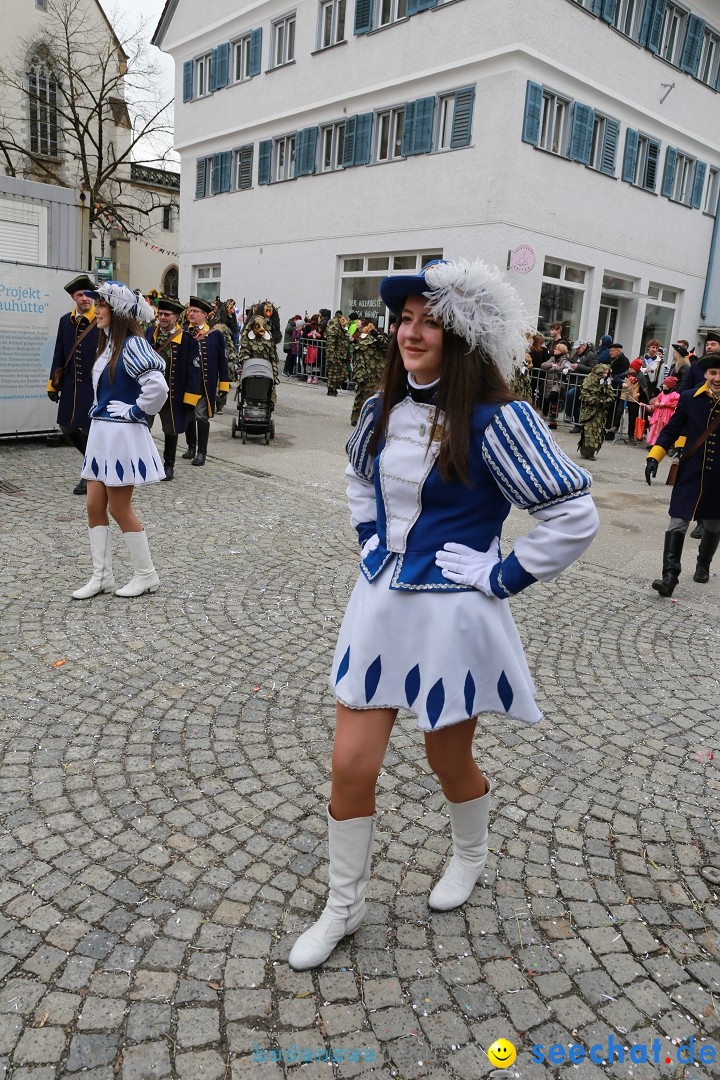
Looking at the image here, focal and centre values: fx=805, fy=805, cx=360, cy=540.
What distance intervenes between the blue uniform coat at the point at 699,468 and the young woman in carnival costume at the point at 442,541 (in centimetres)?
484

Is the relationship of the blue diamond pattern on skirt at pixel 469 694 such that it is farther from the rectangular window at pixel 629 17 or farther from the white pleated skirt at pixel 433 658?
the rectangular window at pixel 629 17

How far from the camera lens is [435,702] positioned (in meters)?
2.38

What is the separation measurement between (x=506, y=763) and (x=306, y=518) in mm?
4751

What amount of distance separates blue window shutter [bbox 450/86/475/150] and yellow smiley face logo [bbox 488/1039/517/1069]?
63.4 ft

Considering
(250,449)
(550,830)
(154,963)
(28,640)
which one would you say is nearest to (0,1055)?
(154,963)

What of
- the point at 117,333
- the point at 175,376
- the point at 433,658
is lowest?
the point at 433,658

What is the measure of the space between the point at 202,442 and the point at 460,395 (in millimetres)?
8777

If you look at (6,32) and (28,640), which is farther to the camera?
(6,32)

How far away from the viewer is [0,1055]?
2.19 metres

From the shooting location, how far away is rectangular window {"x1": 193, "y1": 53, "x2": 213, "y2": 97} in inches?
1073

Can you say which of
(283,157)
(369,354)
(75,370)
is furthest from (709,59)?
(75,370)

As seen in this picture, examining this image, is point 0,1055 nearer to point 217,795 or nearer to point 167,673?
point 217,795

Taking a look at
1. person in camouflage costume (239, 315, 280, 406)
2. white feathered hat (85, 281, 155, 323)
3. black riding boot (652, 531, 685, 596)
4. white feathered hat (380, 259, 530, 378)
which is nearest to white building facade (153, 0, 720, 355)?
person in camouflage costume (239, 315, 280, 406)

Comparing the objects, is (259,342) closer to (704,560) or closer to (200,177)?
(704,560)
